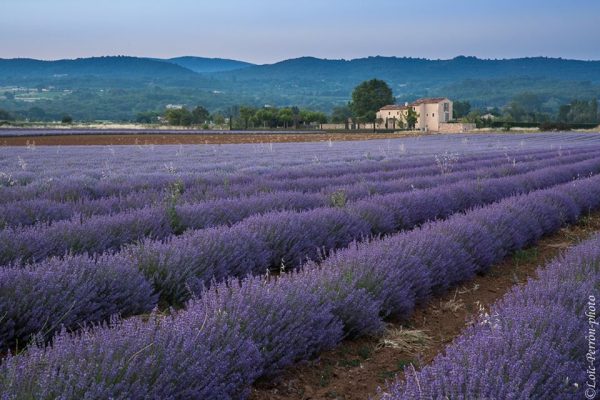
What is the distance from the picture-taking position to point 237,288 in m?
3.25

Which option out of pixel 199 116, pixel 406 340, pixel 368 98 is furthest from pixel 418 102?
pixel 406 340

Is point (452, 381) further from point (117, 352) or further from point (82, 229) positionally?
point (82, 229)

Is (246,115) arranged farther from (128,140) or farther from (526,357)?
(526,357)

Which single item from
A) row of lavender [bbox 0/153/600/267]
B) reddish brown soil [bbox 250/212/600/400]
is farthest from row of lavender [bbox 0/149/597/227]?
reddish brown soil [bbox 250/212/600/400]

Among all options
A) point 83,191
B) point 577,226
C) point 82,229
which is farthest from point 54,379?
point 577,226

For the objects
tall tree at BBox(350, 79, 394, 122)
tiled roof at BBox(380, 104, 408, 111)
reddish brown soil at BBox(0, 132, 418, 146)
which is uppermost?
tall tree at BBox(350, 79, 394, 122)

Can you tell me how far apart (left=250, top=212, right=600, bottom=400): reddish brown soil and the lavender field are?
0.09 m

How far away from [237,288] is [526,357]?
149cm

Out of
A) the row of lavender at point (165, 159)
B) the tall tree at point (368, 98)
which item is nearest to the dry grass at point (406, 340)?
the row of lavender at point (165, 159)

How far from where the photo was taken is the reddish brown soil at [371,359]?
119 inches

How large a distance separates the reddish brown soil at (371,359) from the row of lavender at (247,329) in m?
0.10

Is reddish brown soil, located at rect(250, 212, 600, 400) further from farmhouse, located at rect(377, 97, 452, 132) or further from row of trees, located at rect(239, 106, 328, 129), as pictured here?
farmhouse, located at rect(377, 97, 452, 132)

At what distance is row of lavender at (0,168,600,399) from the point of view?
7.05ft

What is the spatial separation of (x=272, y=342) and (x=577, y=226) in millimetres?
6604
